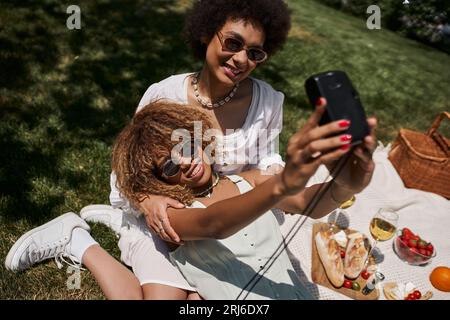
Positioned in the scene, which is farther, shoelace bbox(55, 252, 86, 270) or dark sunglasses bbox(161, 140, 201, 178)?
shoelace bbox(55, 252, 86, 270)

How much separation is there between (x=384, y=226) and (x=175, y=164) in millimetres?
1974

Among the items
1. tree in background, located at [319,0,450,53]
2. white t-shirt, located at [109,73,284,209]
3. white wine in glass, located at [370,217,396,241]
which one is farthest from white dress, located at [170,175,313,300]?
tree in background, located at [319,0,450,53]

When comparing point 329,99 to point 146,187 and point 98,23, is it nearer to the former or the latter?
point 146,187

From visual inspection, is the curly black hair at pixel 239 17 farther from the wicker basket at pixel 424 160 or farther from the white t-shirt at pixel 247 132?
the wicker basket at pixel 424 160

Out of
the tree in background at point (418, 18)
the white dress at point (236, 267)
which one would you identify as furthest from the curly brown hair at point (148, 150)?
the tree in background at point (418, 18)

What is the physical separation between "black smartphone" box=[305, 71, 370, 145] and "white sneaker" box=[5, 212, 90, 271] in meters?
2.13

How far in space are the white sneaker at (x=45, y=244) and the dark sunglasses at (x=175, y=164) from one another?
3.45ft

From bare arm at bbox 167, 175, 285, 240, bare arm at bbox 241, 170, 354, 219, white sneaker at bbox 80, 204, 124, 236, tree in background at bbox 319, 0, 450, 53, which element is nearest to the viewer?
bare arm at bbox 167, 175, 285, 240

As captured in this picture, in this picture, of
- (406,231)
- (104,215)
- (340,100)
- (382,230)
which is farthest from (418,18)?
(340,100)

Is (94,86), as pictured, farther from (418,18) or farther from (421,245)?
(418,18)

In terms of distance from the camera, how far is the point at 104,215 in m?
3.10

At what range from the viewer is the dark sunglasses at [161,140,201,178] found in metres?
2.24

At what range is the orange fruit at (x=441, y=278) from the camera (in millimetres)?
2965

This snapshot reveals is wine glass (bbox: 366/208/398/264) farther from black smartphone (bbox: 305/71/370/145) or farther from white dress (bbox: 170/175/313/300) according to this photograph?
black smartphone (bbox: 305/71/370/145)
